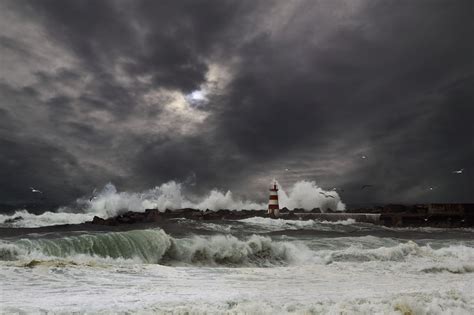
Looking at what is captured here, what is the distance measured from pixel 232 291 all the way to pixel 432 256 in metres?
8.02

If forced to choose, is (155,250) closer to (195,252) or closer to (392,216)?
(195,252)

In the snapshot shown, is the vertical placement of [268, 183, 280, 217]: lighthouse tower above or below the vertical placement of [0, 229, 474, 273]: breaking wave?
above

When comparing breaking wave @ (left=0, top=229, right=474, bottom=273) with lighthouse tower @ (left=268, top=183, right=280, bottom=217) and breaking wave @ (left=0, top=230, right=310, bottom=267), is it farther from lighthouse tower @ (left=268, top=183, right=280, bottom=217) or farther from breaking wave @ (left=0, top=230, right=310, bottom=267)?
lighthouse tower @ (left=268, top=183, right=280, bottom=217)

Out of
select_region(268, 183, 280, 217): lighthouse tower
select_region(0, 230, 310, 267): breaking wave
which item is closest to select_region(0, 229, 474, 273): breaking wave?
select_region(0, 230, 310, 267): breaking wave

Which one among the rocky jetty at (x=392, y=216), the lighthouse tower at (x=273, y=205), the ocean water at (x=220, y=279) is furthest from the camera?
the lighthouse tower at (x=273, y=205)

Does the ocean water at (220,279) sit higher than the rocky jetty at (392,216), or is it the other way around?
the rocky jetty at (392,216)

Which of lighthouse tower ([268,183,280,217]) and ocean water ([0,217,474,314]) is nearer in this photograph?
ocean water ([0,217,474,314])

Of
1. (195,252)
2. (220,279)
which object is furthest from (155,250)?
(220,279)

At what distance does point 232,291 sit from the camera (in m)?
5.55

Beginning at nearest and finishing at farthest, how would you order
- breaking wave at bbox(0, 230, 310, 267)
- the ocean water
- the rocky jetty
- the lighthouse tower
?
the ocean water, breaking wave at bbox(0, 230, 310, 267), the rocky jetty, the lighthouse tower

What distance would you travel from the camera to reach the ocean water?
15.0 ft

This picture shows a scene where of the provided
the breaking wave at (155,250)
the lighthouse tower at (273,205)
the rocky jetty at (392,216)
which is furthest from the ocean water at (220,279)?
the lighthouse tower at (273,205)

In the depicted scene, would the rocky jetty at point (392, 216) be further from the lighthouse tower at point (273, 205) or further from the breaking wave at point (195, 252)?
the breaking wave at point (195, 252)

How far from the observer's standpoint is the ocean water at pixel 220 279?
4.58 meters
